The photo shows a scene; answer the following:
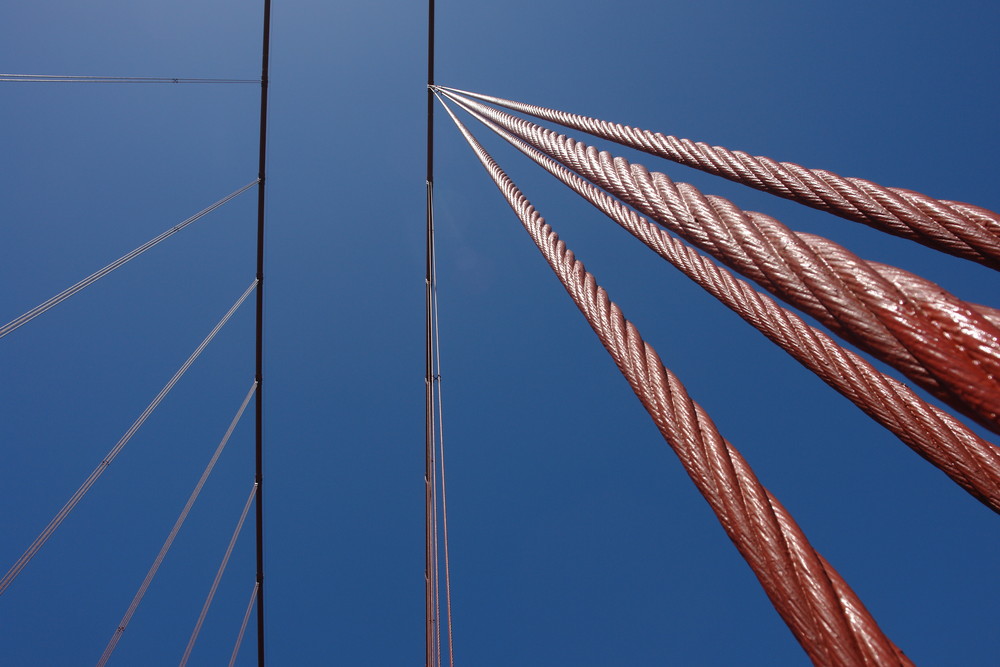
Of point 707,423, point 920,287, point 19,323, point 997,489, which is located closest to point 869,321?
point 920,287

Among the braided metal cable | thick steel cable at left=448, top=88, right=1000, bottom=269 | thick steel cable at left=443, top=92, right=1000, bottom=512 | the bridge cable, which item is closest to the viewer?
the braided metal cable

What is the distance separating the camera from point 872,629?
82cm

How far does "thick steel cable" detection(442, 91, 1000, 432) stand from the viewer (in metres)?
0.68

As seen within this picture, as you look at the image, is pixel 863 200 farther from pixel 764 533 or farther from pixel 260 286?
pixel 260 286

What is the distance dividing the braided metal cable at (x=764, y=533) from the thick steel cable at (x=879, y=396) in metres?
0.25

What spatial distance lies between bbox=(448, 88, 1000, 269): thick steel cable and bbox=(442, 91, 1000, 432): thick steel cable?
0.91 ft

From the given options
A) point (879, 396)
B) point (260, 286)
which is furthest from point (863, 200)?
point (260, 286)

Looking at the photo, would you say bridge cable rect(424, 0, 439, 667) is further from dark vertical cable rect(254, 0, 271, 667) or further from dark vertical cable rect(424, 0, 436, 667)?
dark vertical cable rect(254, 0, 271, 667)

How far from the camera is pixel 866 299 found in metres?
0.81

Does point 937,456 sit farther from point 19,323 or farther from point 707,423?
point 19,323

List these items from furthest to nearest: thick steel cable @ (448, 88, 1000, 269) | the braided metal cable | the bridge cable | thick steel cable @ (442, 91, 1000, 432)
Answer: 1. the bridge cable
2. thick steel cable @ (448, 88, 1000, 269)
3. the braided metal cable
4. thick steel cable @ (442, 91, 1000, 432)

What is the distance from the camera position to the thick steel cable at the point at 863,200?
38.7 inches

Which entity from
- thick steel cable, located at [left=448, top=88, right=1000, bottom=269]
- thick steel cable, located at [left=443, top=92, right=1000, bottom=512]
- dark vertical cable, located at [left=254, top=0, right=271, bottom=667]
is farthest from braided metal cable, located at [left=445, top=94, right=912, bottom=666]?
dark vertical cable, located at [left=254, top=0, right=271, bottom=667]

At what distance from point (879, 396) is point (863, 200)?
0.42 m
